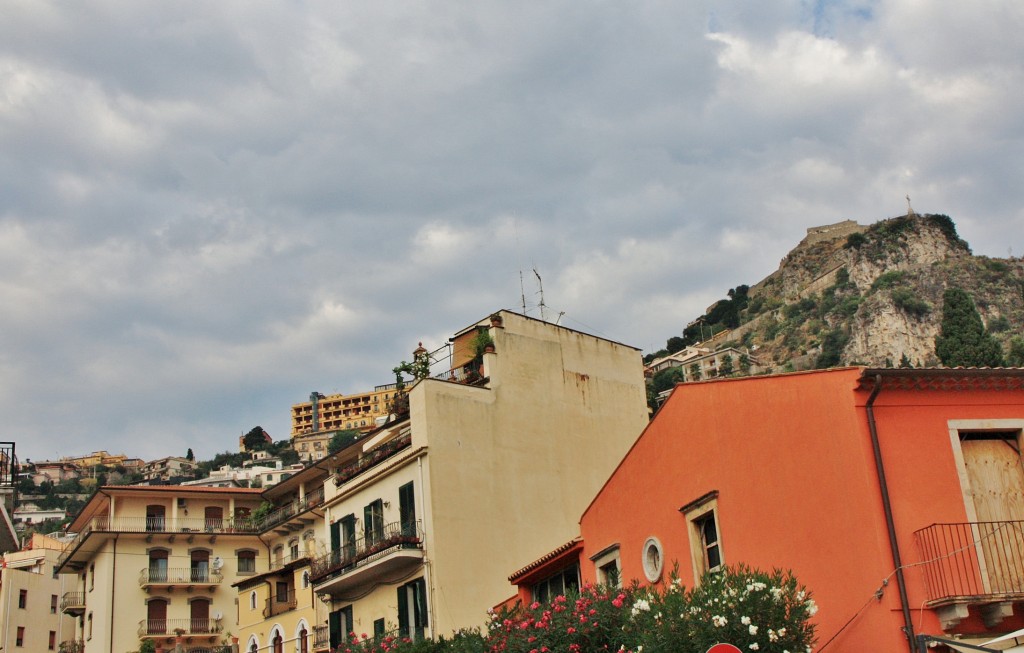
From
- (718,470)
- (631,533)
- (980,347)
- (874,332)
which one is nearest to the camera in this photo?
(718,470)

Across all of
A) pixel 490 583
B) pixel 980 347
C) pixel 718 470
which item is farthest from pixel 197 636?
pixel 980 347

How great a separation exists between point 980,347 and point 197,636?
48332mm

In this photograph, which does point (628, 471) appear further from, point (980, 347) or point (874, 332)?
point (874, 332)

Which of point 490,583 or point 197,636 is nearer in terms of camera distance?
point 490,583

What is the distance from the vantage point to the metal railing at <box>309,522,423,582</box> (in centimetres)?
3509

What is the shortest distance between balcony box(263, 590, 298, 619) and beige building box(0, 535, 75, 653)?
1258 inches

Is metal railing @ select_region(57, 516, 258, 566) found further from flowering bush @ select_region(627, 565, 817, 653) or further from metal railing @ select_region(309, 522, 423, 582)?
flowering bush @ select_region(627, 565, 817, 653)

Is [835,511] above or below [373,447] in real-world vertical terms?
below

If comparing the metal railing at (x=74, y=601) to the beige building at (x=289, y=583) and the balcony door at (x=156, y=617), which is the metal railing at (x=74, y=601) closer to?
the balcony door at (x=156, y=617)

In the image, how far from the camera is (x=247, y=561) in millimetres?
59781

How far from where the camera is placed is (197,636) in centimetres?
5775

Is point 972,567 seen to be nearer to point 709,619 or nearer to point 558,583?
point 709,619

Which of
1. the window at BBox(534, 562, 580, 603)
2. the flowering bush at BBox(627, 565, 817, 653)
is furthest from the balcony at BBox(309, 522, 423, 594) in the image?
the flowering bush at BBox(627, 565, 817, 653)

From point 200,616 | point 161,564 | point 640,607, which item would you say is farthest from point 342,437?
point 640,607
